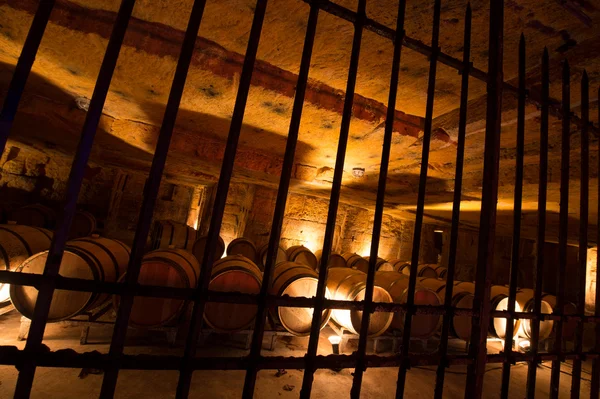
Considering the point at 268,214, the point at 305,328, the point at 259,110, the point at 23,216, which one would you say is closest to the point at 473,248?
the point at 268,214

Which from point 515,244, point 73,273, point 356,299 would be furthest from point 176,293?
point 356,299

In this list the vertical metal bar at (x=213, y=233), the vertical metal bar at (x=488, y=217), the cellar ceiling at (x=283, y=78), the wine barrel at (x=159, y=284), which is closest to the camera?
the vertical metal bar at (x=213, y=233)

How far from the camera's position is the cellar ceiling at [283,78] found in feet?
5.89

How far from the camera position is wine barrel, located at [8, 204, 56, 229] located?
5.83 meters

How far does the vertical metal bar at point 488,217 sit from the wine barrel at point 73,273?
10.9ft

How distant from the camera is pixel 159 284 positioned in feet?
10.2

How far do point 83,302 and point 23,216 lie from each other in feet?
14.5

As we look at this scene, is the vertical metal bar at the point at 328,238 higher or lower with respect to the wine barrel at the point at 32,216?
higher

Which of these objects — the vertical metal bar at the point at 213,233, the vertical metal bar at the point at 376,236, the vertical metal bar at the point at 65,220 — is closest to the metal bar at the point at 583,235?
the vertical metal bar at the point at 376,236

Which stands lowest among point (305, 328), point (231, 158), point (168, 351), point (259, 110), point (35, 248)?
point (168, 351)

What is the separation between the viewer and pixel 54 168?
712 centimetres

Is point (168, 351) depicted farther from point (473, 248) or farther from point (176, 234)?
point (473, 248)

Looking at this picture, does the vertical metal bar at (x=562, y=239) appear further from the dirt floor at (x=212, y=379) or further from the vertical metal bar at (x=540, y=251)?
the dirt floor at (x=212, y=379)

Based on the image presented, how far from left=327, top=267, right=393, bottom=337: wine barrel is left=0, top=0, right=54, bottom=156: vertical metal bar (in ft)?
11.9
